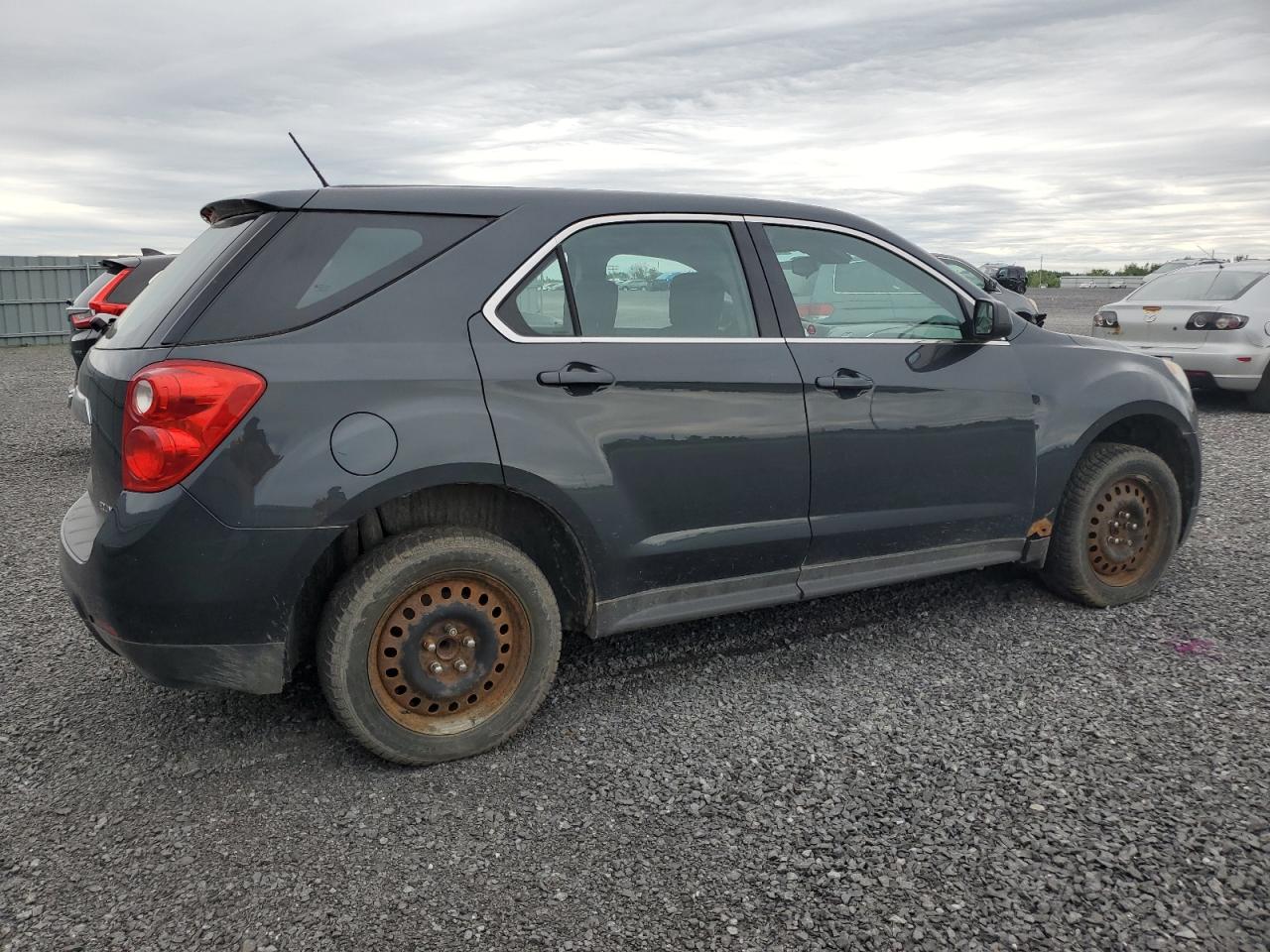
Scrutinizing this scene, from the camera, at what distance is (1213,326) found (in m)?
10.2

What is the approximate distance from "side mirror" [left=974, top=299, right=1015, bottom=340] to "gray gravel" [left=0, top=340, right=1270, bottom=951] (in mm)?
1262

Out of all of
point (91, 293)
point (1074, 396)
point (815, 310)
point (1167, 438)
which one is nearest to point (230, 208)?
point (815, 310)

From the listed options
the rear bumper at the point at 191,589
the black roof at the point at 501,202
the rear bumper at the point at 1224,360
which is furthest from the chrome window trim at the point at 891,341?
the rear bumper at the point at 1224,360

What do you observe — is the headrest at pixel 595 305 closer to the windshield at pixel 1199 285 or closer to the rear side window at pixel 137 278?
the rear side window at pixel 137 278

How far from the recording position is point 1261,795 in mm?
2916

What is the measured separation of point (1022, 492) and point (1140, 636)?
791mm

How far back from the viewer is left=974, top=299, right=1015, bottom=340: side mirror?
158 inches

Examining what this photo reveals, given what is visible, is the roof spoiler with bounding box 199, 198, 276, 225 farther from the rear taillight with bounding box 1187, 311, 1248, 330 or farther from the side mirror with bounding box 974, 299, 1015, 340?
the rear taillight with bounding box 1187, 311, 1248, 330

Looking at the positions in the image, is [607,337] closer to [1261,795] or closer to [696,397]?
[696,397]

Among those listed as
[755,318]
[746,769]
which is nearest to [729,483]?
[755,318]

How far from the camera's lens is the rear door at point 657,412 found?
316 centimetres

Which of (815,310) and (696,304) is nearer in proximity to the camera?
(696,304)

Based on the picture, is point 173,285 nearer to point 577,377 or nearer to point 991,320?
point 577,377

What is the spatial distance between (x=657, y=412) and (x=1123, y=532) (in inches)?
99.1
